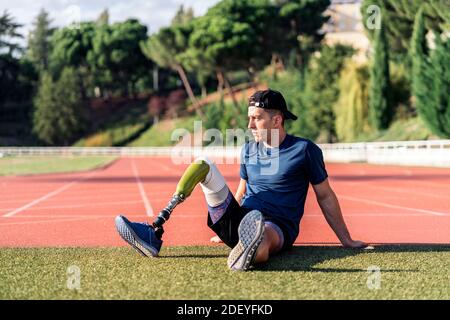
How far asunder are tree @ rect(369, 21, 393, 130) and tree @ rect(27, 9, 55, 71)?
3080 inches

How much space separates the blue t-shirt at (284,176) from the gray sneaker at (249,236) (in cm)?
76

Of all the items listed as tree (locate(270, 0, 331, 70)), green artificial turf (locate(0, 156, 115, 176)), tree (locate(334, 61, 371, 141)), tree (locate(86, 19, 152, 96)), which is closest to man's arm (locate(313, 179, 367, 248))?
green artificial turf (locate(0, 156, 115, 176))

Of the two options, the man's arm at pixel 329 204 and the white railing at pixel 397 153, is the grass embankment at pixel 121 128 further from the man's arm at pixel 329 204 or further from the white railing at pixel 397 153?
the man's arm at pixel 329 204

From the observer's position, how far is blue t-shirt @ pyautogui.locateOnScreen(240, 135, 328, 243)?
6098 millimetres

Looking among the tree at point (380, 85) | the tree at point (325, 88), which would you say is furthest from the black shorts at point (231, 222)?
the tree at point (325, 88)

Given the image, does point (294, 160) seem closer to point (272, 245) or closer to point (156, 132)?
point (272, 245)

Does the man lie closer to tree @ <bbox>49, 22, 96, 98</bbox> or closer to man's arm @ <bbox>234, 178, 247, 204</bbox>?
man's arm @ <bbox>234, 178, 247, 204</bbox>

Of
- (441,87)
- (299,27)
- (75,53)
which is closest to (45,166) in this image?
(441,87)

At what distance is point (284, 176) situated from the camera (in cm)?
612

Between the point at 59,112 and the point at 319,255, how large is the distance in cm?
9192

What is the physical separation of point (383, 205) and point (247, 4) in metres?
63.2

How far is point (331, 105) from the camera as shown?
51.8m

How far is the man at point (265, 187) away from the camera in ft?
19.2

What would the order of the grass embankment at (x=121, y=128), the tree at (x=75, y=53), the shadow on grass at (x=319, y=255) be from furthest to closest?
the tree at (x=75, y=53)
the grass embankment at (x=121, y=128)
the shadow on grass at (x=319, y=255)
